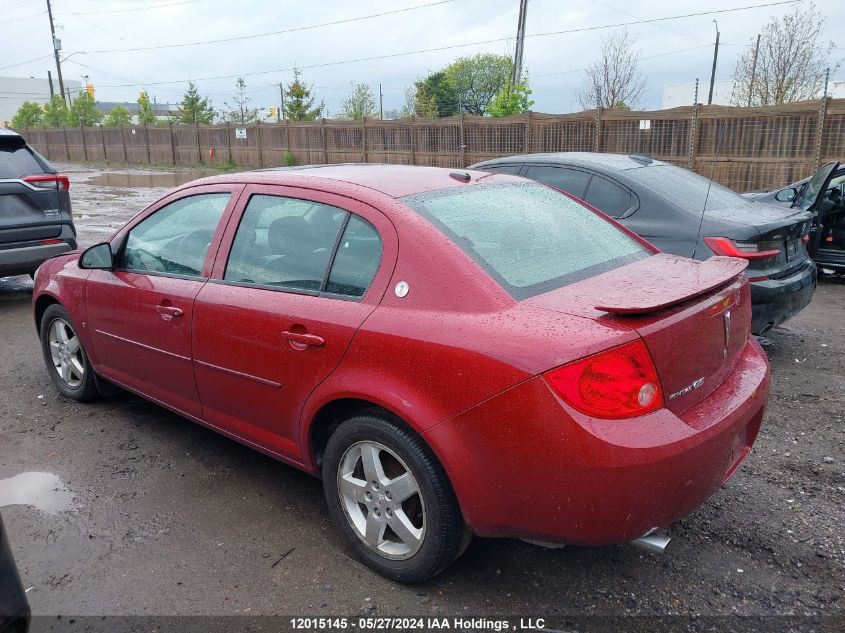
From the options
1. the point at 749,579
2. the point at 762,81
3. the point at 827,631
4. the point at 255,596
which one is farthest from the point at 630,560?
the point at 762,81

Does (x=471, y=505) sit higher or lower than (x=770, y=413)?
higher

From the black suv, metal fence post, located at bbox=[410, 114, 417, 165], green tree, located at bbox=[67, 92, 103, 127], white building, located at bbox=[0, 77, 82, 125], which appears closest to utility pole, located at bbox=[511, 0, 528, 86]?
metal fence post, located at bbox=[410, 114, 417, 165]

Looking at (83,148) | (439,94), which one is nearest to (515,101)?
(83,148)

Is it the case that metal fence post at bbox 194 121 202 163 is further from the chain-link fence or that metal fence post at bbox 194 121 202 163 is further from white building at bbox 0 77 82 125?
white building at bbox 0 77 82 125

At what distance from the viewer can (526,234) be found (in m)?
3.09

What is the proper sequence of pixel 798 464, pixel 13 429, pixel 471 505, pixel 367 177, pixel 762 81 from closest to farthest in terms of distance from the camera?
pixel 471 505, pixel 367 177, pixel 798 464, pixel 13 429, pixel 762 81

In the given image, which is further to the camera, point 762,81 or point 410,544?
point 762,81

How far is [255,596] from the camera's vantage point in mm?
2812

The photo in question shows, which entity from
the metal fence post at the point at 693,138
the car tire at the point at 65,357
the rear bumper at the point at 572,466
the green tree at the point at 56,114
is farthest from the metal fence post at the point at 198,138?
the rear bumper at the point at 572,466

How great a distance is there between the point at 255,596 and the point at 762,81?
2638cm

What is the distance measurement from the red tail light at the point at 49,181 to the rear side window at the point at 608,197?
5408 mm

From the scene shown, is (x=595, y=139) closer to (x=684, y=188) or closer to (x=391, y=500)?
(x=684, y=188)

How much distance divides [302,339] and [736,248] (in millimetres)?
3453

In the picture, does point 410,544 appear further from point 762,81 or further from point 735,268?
point 762,81
